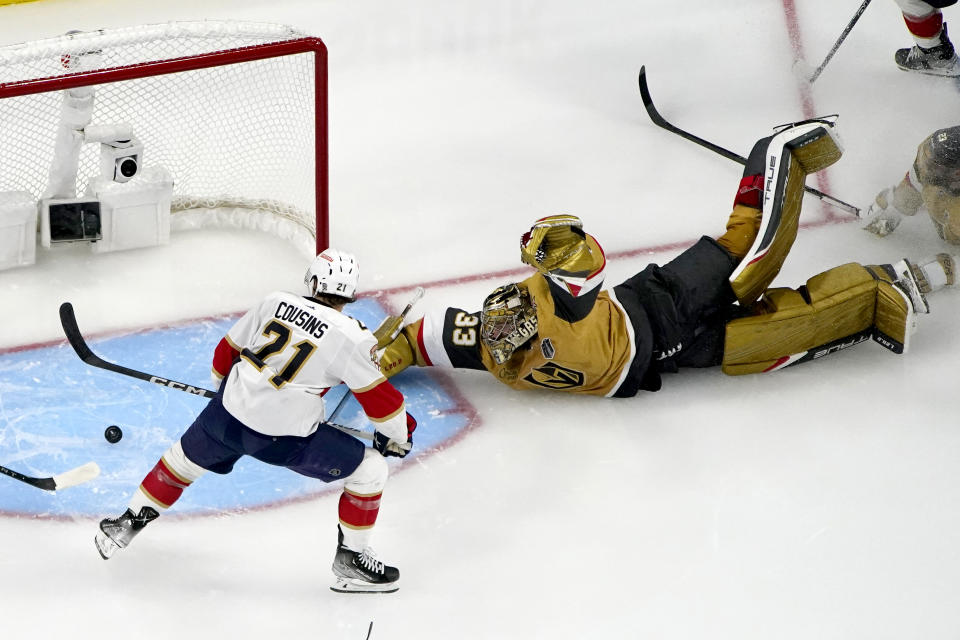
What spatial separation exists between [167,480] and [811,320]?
1.74 metres

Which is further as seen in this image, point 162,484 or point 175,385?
point 175,385

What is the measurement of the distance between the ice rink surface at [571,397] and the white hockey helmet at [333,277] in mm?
693

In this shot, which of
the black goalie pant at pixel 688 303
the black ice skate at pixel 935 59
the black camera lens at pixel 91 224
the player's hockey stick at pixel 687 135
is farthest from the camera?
the black ice skate at pixel 935 59

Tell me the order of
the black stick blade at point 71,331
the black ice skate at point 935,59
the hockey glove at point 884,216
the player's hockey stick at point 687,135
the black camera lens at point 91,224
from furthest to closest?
1. the black ice skate at point 935,59
2. the player's hockey stick at point 687,135
3. the hockey glove at point 884,216
4. the black camera lens at point 91,224
5. the black stick blade at point 71,331

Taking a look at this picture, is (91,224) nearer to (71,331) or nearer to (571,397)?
(71,331)

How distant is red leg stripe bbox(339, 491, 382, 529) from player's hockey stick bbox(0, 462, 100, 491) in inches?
23.4

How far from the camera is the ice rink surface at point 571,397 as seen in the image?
11.4 ft

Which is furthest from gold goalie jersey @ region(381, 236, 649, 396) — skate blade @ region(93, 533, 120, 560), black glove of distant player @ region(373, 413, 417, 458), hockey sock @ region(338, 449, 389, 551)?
skate blade @ region(93, 533, 120, 560)

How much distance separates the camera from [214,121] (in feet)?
15.0

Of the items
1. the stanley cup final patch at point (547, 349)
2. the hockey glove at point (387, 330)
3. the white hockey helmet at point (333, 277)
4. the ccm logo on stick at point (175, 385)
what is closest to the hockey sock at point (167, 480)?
the ccm logo on stick at point (175, 385)

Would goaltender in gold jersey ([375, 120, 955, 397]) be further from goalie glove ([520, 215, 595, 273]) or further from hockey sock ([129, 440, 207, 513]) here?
hockey sock ([129, 440, 207, 513])

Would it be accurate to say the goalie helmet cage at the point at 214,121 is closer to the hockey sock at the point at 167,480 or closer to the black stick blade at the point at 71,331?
the black stick blade at the point at 71,331

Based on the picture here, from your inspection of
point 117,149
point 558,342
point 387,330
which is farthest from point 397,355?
point 117,149

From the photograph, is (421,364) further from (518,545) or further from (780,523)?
(780,523)
